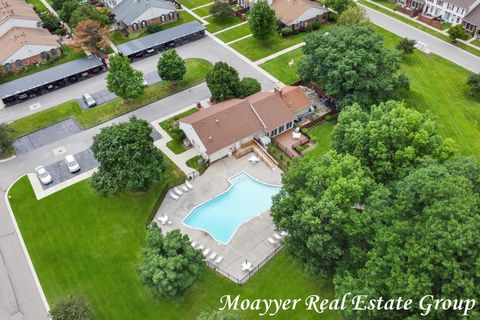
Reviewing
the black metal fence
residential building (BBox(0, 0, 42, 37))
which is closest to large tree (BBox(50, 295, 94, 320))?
the black metal fence

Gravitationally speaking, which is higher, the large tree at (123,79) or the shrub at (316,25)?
the shrub at (316,25)

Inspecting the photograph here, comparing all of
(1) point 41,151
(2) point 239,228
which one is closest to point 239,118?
(2) point 239,228

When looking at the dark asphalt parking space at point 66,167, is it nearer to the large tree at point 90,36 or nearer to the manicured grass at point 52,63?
the large tree at point 90,36

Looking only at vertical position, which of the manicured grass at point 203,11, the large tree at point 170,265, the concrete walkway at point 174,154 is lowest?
the concrete walkway at point 174,154

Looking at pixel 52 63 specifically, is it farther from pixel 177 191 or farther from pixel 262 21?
pixel 177 191

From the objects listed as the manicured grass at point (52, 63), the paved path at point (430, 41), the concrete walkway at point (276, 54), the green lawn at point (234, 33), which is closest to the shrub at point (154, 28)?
the green lawn at point (234, 33)

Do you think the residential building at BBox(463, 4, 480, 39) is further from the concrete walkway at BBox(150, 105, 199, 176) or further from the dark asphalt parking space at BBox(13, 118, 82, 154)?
the dark asphalt parking space at BBox(13, 118, 82, 154)
